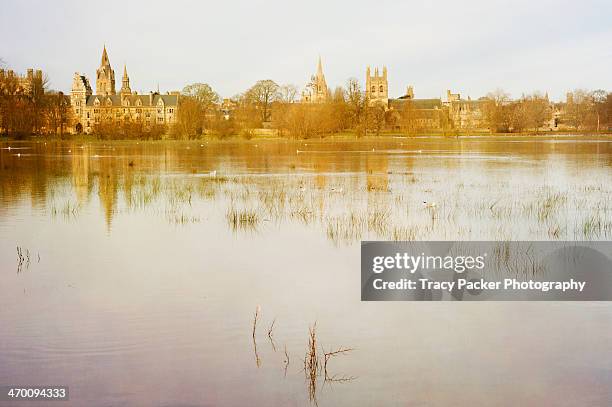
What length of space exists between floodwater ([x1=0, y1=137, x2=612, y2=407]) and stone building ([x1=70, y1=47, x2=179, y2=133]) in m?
126

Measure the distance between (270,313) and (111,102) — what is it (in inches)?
6059

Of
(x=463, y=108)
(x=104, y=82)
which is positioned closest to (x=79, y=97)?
(x=104, y=82)

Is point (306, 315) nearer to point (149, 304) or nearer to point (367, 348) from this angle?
point (367, 348)

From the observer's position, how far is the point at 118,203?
867 inches

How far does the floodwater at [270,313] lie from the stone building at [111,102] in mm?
126046

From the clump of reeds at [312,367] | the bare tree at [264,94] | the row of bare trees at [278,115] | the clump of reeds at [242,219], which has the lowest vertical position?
the clump of reeds at [312,367]

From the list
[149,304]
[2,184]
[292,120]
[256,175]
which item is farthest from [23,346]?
[292,120]

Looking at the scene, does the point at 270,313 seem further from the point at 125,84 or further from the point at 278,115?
the point at 125,84

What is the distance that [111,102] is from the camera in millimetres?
155875

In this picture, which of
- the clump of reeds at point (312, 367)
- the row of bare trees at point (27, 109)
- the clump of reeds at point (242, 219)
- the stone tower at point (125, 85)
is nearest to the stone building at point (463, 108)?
the stone tower at point (125, 85)

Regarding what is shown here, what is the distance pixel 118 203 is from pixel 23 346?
14.1 m

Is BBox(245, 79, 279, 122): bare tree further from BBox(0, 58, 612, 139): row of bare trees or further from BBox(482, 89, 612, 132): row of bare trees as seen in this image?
BBox(482, 89, 612, 132): row of bare trees

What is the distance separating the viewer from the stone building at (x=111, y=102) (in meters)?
148

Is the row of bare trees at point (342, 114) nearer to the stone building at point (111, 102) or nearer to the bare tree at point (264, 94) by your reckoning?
the bare tree at point (264, 94)
